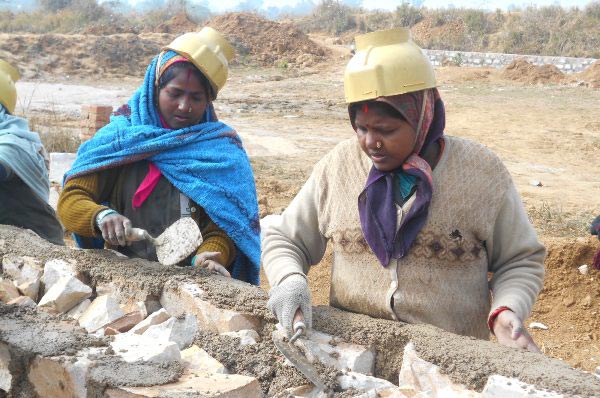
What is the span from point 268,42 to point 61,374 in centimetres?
2637

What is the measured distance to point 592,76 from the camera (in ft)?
64.2

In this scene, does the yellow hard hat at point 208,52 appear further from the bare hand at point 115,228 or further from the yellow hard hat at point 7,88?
the yellow hard hat at point 7,88

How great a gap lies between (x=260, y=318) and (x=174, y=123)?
1.13 metres

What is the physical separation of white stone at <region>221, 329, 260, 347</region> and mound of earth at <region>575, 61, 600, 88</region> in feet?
59.9

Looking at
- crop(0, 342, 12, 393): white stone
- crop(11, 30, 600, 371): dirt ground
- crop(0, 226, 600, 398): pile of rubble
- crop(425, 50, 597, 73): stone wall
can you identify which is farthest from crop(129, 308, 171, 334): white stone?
crop(425, 50, 597, 73): stone wall

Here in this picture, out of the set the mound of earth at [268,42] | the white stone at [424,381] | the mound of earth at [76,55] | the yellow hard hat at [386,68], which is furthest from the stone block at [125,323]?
the mound of earth at [268,42]

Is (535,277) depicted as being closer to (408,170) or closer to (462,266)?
(462,266)

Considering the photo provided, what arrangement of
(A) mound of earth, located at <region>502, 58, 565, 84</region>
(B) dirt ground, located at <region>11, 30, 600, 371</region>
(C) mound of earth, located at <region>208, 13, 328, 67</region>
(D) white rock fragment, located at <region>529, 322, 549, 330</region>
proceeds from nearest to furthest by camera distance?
1. (D) white rock fragment, located at <region>529, 322, 549, 330</region>
2. (B) dirt ground, located at <region>11, 30, 600, 371</region>
3. (A) mound of earth, located at <region>502, 58, 565, 84</region>
4. (C) mound of earth, located at <region>208, 13, 328, 67</region>

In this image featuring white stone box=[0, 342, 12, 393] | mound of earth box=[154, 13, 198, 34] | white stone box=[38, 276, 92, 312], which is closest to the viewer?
white stone box=[0, 342, 12, 393]

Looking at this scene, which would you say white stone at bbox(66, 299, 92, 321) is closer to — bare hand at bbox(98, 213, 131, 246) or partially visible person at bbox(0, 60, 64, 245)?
bare hand at bbox(98, 213, 131, 246)

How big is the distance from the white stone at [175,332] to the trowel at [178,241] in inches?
22.1

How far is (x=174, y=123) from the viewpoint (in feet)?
11.2

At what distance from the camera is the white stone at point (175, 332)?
101 inches

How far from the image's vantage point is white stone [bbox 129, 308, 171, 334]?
8.68 feet
